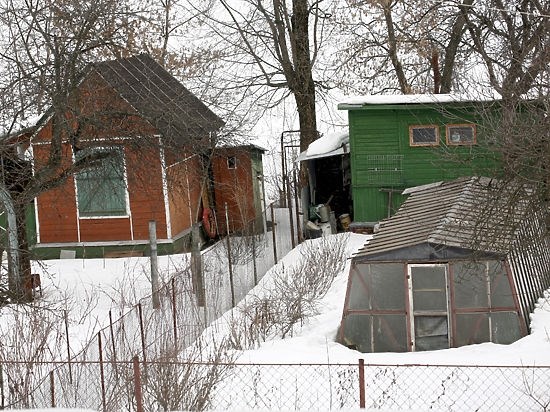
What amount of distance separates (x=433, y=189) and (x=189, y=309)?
23.6ft

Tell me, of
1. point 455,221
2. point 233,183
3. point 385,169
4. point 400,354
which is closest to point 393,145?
point 385,169

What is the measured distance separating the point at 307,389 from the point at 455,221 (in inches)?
195

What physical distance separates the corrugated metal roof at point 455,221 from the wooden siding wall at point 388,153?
3430 millimetres

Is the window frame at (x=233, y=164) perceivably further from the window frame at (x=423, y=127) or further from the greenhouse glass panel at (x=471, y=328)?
the greenhouse glass panel at (x=471, y=328)

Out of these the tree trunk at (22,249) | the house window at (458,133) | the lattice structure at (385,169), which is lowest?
the tree trunk at (22,249)

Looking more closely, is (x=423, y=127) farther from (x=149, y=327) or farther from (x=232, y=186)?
(x=149, y=327)

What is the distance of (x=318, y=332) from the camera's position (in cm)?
1407

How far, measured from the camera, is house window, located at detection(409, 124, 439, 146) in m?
22.3

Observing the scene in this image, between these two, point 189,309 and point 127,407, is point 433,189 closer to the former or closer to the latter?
point 189,309

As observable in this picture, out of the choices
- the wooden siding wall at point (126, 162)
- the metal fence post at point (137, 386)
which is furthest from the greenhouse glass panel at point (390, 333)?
the wooden siding wall at point (126, 162)

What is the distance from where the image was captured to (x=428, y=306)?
13562mm

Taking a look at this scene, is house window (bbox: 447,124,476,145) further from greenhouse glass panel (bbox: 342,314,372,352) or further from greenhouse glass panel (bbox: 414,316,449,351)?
greenhouse glass panel (bbox: 342,314,372,352)

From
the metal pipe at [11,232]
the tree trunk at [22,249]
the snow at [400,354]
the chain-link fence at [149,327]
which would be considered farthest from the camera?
the tree trunk at [22,249]

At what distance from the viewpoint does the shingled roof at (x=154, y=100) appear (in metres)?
18.5
